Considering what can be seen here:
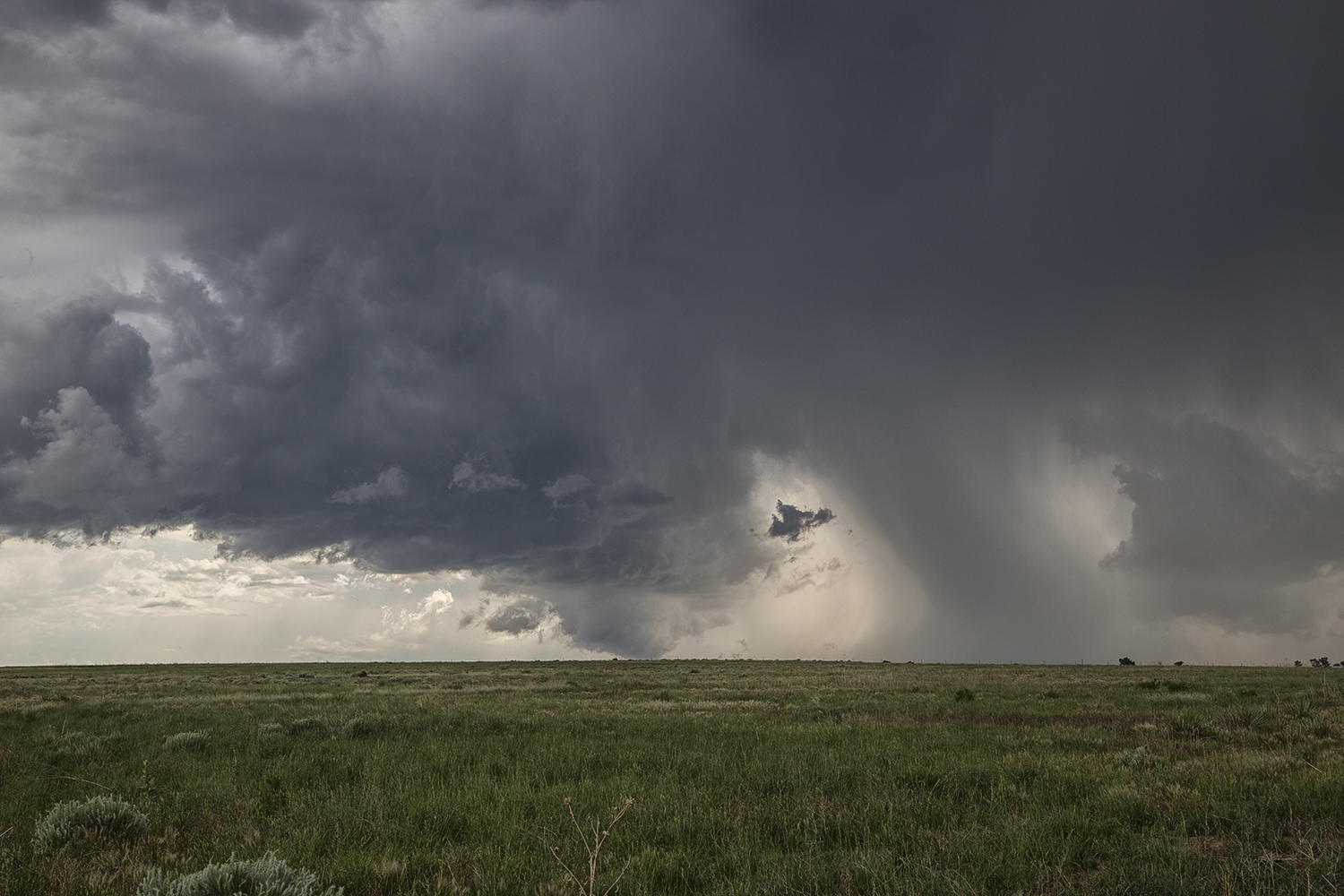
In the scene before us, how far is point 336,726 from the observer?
17.6 m

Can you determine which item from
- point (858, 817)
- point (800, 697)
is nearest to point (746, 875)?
point (858, 817)

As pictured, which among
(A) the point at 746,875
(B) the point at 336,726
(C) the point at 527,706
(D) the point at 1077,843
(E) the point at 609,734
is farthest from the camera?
(C) the point at 527,706

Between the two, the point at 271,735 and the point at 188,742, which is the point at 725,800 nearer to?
the point at 271,735

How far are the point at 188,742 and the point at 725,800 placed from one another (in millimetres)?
13113

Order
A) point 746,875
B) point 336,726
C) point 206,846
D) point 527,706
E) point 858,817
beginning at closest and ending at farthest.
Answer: point 746,875, point 206,846, point 858,817, point 336,726, point 527,706

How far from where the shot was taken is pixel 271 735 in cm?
1584

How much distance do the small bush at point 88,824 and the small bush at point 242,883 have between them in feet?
9.01

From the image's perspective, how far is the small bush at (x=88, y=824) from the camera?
7230 millimetres

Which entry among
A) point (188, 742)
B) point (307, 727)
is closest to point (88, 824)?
point (188, 742)

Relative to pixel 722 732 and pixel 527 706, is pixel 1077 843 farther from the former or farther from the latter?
pixel 527 706

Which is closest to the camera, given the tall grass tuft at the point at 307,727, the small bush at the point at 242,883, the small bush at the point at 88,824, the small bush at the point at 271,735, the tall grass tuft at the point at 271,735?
the small bush at the point at 242,883

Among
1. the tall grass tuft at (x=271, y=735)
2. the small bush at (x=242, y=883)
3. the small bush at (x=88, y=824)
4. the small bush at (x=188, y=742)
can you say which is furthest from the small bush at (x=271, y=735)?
the small bush at (x=242, y=883)

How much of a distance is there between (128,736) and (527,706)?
11408 mm

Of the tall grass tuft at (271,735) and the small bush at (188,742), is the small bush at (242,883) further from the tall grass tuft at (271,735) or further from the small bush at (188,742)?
the small bush at (188,742)
